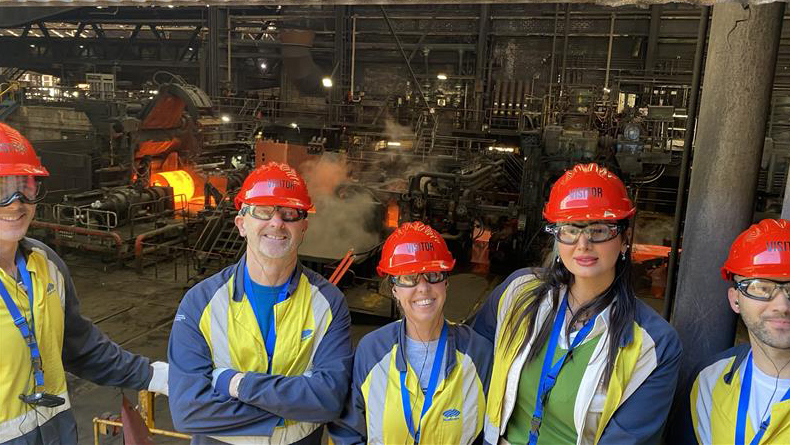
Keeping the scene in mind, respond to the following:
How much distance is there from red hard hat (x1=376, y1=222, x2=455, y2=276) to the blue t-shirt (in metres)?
0.51

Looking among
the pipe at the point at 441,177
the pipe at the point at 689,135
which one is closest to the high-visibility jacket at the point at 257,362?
the pipe at the point at 689,135

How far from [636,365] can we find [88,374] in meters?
2.59

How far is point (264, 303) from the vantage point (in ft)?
8.91

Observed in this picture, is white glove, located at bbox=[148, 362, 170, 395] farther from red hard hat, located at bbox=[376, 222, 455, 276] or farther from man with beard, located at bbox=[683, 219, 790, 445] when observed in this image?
man with beard, located at bbox=[683, 219, 790, 445]

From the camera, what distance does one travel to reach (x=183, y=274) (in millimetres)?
12258

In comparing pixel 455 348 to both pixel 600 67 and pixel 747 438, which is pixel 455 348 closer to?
pixel 747 438

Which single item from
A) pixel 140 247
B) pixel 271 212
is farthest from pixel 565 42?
pixel 271 212

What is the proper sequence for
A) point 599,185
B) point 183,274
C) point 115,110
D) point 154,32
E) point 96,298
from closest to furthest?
point 599,185
point 96,298
point 183,274
point 115,110
point 154,32

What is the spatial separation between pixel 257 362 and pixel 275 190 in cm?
75

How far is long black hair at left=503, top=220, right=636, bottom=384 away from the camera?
7.68 feet

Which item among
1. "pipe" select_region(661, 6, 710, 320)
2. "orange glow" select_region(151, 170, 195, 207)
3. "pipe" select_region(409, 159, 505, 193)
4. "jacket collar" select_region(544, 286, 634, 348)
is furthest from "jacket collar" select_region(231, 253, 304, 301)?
"orange glow" select_region(151, 170, 195, 207)

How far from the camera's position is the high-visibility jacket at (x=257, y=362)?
2510 mm

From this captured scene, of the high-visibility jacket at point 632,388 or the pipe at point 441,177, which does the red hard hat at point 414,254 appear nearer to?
the high-visibility jacket at point 632,388

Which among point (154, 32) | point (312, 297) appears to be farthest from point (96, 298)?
point (154, 32)
